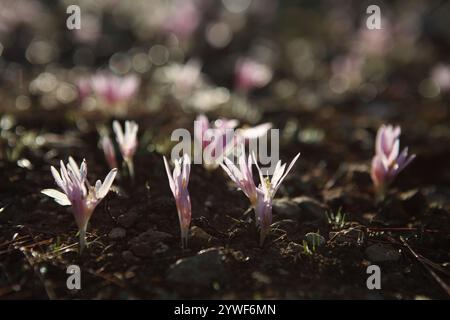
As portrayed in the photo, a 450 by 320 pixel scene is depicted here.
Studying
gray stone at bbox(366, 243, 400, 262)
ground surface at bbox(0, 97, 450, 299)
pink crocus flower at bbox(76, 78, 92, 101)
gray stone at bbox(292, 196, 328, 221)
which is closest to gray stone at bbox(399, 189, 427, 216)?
ground surface at bbox(0, 97, 450, 299)

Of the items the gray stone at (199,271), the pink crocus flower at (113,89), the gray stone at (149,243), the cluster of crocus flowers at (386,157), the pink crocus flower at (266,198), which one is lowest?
the gray stone at (199,271)

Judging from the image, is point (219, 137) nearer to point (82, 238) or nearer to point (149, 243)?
point (149, 243)

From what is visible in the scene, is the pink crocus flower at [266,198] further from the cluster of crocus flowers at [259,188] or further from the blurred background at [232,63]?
the blurred background at [232,63]

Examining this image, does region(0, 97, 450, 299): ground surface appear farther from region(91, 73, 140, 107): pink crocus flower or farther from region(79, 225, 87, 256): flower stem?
region(91, 73, 140, 107): pink crocus flower

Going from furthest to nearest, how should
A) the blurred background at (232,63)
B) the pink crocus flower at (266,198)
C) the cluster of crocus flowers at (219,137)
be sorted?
the blurred background at (232,63) < the cluster of crocus flowers at (219,137) < the pink crocus flower at (266,198)

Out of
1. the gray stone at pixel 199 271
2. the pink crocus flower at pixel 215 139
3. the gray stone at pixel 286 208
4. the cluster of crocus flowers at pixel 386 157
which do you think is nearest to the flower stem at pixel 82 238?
the gray stone at pixel 199 271
